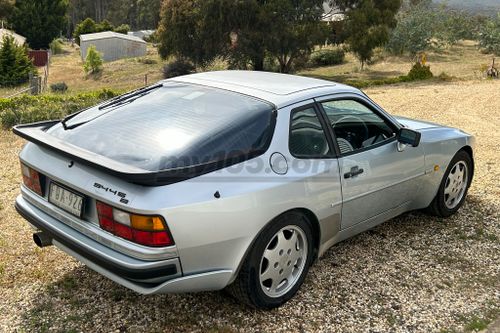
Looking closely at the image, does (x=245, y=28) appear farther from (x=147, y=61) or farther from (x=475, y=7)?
(x=475, y=7)

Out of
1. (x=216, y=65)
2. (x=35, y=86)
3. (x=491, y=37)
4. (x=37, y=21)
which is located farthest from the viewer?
(x=37, y=21)

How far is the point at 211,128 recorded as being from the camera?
10.2 ft

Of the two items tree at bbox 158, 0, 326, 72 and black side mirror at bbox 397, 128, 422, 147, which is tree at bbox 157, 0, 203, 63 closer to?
tree at bbox 158, 0, 326, 72

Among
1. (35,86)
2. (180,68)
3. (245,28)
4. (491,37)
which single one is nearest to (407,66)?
(491,37)

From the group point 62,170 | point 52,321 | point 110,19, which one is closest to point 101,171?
point 62,170

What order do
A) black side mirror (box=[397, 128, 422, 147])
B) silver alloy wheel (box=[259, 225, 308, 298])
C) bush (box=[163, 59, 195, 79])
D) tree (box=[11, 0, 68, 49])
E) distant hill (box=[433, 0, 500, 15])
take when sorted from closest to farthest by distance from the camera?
1. silver alloy wheel (box=[259, 225, 308, 298])
2. black side mirror (box=[397, 128, 422, 147])
3. bush (box=[163, 59, 195, 79])
4. distant hill (box=[433, 0, 500, 15])
5. tree (box=[11, 0, 68, 49])

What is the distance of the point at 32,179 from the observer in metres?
3.29

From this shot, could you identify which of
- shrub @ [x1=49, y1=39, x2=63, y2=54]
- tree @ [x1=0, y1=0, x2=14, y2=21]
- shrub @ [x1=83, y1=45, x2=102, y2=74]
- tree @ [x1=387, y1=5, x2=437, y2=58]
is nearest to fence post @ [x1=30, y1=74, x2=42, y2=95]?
tree @ [x1=387, y1=5, x2=437, y2=58]

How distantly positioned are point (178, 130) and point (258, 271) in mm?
1043

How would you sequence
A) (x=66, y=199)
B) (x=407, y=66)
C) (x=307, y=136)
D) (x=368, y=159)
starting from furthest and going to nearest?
(x=407, y=66), (x=368, y=159), (x=307, y=136), (x=66, y=199)

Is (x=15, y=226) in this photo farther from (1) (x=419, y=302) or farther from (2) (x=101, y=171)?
(1) (x=419, y=302)

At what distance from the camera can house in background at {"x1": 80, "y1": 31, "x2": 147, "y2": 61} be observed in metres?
45.4

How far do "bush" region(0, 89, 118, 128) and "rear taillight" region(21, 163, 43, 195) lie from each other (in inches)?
250

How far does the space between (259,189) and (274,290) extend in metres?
0.83
